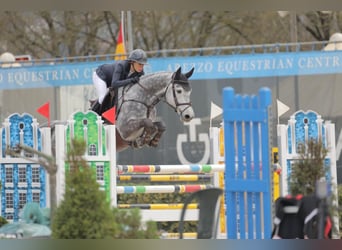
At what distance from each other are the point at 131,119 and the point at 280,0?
0.89 meters

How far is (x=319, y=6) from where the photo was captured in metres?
4.78

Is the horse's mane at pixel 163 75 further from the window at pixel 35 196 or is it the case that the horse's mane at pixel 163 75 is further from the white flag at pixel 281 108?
the window at pixel 35 196

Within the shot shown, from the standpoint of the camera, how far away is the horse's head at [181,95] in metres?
4.94

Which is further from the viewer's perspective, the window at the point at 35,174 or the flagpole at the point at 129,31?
the flagpole at the point at 129,31

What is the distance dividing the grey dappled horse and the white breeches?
136mm

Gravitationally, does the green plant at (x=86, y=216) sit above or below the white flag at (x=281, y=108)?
below

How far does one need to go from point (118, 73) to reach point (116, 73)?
21mm

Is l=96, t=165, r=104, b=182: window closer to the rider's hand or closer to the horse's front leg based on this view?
the horse's front leg

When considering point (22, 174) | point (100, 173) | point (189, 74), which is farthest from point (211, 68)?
point (22, 174)

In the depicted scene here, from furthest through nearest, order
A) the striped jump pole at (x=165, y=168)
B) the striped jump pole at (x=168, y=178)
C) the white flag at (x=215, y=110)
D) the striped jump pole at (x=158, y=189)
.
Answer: the striped jump pole at (x=168, y=178) < the striped jump pole at (x=165, y=168) < the striped jump pole at (x=158, y=189) < the white flag at (x=215, y=110)

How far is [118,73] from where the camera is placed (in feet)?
16.7

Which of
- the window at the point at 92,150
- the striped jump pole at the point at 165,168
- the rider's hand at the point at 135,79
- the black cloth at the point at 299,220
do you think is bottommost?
the black cloth at the point at 299,220

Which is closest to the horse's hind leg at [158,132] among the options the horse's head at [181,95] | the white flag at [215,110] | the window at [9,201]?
the horse's head at [181,95]

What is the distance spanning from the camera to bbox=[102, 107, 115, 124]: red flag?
5.00 meters
